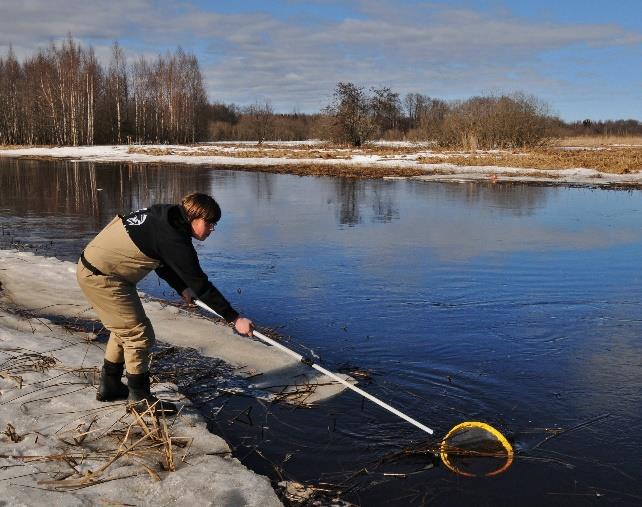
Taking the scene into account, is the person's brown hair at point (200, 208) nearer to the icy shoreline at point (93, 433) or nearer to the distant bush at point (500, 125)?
the icy shoreline at point (93, 433)

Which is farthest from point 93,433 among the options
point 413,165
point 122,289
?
point 413,165

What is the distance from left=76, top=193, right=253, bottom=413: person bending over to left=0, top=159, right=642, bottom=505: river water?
746 millimetres

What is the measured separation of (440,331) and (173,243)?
137 inches

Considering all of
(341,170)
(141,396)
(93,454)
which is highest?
(341,170)

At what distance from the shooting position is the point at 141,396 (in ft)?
14.4

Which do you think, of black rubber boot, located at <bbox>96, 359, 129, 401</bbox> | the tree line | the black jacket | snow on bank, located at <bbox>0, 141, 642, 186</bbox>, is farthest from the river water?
the tree line

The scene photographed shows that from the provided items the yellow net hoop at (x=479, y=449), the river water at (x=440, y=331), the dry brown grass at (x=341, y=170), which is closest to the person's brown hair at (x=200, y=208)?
the river water at (x=440, y=331)

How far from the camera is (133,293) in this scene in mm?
4371

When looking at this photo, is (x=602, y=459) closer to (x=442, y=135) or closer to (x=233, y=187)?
(x=233, y=187)

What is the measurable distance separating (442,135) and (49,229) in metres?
40.8

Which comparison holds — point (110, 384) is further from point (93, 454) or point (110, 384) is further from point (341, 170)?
point (341, 170)

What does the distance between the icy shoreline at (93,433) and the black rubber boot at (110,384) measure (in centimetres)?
7

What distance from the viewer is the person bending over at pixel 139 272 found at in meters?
4.01

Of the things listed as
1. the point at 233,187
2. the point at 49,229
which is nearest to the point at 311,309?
the point at 49,229
